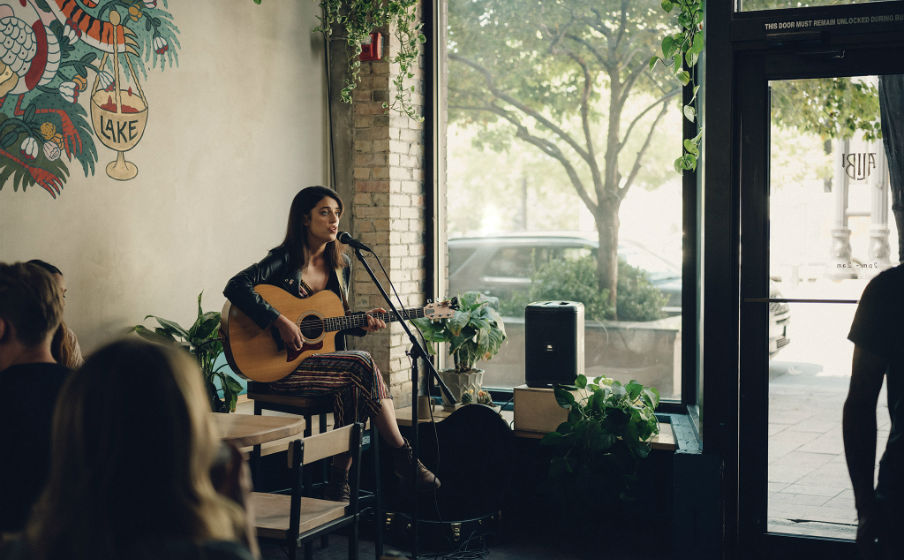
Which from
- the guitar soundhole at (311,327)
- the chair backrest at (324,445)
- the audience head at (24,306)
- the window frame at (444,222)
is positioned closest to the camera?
the audience head at (24,306)

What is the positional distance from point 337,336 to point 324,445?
140cm

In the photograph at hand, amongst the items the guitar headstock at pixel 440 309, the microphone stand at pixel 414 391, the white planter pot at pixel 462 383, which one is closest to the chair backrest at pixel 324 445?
the microphone stand at pixel 414 391

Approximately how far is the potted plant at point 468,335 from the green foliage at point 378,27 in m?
1.18

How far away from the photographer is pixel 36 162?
→ 3408 millimetres

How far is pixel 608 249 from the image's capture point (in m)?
4.86

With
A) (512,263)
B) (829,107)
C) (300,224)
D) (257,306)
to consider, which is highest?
(829,107)

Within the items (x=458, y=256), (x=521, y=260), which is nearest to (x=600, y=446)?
(x=521, y=260)

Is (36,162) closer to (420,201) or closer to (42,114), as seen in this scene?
(42,114)

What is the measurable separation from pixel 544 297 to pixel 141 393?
12.7ft

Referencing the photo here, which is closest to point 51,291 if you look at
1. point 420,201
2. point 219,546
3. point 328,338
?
point 219,546

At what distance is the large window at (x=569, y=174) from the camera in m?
4.71

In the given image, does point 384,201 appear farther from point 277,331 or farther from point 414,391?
point 414,391

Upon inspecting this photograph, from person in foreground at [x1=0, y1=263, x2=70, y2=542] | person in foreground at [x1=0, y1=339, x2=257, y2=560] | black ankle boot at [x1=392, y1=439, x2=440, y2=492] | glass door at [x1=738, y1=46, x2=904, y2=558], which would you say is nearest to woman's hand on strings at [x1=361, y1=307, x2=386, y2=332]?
black ankle boot at [x1=392, y1=439, x2=440, y2=492]

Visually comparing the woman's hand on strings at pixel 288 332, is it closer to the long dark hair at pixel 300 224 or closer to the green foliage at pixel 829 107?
the long dark hair at pixel 300 224
